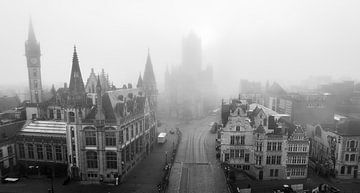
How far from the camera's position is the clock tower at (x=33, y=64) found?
79500mm

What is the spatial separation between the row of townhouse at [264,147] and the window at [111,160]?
22853mm

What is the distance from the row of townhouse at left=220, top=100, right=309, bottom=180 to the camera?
2078 inches

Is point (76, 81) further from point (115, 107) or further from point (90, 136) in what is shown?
point (90, 136)

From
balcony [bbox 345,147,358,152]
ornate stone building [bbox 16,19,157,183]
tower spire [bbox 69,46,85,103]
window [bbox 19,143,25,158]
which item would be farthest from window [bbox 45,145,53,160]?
balcony [bbox 345,147,358,152]

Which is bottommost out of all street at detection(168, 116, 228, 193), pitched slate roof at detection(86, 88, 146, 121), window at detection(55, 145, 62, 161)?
street at detection(168, 116, 228, 193)

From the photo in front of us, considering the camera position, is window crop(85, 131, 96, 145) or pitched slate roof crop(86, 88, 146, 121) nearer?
window crop(85, 131, 96, 145)

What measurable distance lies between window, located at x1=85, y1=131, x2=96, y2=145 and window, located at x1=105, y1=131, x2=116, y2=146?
238cm

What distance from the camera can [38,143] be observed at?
5644 centimetres

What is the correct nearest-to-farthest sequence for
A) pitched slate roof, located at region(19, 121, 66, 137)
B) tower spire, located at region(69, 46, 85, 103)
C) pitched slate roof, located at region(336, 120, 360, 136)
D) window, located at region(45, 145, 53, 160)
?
tower spire, located at region(69, 46, 85, 103) < pitched slate roof, located at region(336, 120, 360, 136) < window, located at region(45, 145, 53, 160) < pitched slate roof, located at region(19, 121, 66, 137)

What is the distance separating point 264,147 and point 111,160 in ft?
101

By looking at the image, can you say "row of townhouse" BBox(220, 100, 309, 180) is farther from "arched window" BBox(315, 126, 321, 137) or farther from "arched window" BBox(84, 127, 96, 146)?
"arched window" BBox(84, 127, 96, 146)

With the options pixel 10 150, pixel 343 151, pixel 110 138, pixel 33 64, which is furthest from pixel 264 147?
pixel 33 64

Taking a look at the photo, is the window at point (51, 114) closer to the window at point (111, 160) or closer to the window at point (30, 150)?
the window at point (30, 150)

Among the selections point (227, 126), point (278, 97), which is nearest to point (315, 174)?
point (227, 126)
